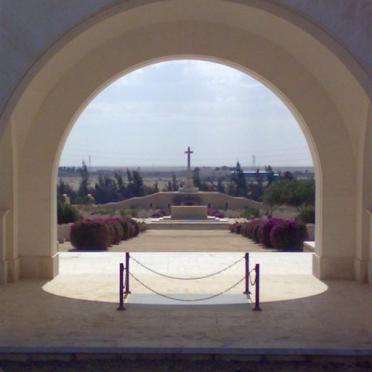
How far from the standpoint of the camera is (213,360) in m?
9.19

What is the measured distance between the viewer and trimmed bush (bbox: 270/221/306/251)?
24.1 m

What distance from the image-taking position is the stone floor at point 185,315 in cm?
976

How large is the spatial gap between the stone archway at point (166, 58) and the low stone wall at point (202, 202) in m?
40.1

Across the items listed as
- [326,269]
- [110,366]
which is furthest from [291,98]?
[110,366]

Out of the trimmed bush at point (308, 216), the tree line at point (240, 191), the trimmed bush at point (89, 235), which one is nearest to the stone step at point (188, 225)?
the trimmed bush at point (308, 216)

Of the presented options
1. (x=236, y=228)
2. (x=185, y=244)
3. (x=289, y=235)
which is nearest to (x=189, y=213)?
(x=236, y=228)

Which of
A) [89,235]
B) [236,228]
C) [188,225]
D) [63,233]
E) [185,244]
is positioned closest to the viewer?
[89,235]

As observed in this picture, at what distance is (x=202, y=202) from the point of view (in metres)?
55.5

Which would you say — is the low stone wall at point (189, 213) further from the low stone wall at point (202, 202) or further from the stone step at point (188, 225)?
the low stone wall at point (202, 202)

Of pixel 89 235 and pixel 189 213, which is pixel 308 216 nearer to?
pixel 89 235

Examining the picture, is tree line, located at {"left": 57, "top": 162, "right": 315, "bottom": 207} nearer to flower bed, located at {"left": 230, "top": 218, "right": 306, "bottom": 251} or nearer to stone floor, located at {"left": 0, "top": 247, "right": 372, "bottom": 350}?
flower bed, located at {"left": 230, "top": 218, "right": 306, "bottom": 251}

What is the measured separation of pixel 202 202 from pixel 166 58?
40705 millimetres

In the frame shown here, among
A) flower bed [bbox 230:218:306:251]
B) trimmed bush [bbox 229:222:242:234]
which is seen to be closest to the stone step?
trimmed bush [bbox 229:222:242:234]

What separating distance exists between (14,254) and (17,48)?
220 inches
